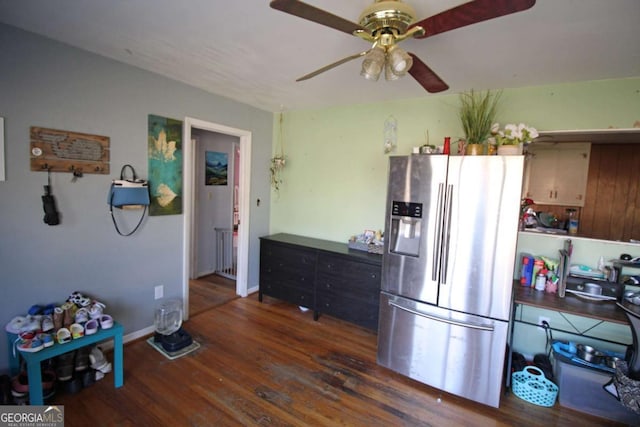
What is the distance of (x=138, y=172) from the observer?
104 inches

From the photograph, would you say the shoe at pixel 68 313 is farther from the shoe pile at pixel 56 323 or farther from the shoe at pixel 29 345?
the shoe at pixel 29 345

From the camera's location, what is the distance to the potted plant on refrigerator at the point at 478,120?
224cm

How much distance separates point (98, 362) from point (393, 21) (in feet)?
9.48

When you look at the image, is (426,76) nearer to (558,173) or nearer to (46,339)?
(558,173)

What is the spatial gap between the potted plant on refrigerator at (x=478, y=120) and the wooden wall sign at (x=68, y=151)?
282 cm

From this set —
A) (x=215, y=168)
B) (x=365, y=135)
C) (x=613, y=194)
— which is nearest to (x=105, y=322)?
(x=215, y=168)

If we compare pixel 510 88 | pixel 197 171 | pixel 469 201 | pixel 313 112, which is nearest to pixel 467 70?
pixel 510 88

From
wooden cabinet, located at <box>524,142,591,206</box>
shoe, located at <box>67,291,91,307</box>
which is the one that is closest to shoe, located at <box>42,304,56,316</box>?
shoe, located at <box>67,291,91,307</box>

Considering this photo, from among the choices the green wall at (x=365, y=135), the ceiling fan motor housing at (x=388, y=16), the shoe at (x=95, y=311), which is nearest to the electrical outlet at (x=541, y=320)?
the green wall at (x=365, y=135)

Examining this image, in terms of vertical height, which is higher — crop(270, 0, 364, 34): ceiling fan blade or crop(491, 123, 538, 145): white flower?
crop(270, 0, 364, 34): ceiling fan blade

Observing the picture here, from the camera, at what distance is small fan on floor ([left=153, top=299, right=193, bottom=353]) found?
8.63 ft

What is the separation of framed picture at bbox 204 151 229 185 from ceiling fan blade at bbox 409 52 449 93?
11.0 ft

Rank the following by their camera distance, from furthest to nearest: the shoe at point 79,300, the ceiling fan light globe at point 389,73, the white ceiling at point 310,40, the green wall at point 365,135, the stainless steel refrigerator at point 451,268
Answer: the green wall at point 365,135 < the shoe at point 79,300 < the stainless steel refrigerator at point 451,268 < the white ceiling at point 310,40 < the ceiling fan light globe at point 389,73

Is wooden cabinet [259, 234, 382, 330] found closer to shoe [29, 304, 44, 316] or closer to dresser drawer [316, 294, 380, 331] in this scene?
dresser drawer [316, 294, 380, 331]
